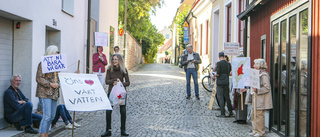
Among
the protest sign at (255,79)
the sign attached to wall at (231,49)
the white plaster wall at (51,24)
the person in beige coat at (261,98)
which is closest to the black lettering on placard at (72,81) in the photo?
the white plaster wall at (51,24)

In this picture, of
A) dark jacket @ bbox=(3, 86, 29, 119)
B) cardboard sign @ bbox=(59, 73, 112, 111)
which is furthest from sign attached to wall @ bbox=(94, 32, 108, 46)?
cardboard sign @ bbox=(59, 73, 112, 111)

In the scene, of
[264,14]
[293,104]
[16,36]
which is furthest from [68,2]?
[293,104]

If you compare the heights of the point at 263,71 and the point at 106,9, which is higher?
the point at 106,9

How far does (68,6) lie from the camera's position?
1256 centimetres

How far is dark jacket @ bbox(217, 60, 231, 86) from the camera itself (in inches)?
385

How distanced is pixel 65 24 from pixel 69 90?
645cm

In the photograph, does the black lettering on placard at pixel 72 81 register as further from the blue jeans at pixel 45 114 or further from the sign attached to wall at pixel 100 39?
the sign attached to wall at pixel 100 39

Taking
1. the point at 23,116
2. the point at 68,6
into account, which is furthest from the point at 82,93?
the point at 68,6

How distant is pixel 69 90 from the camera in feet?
19.4

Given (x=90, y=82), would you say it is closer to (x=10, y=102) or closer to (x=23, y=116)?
(x=23, y=116)

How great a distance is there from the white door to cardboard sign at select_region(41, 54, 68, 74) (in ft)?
8.75

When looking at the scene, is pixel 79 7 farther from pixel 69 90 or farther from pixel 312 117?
pixel 312 117

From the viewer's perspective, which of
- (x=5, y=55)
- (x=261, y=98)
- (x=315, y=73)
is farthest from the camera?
(x=5, y=55)

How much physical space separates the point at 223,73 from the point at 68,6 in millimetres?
6002
